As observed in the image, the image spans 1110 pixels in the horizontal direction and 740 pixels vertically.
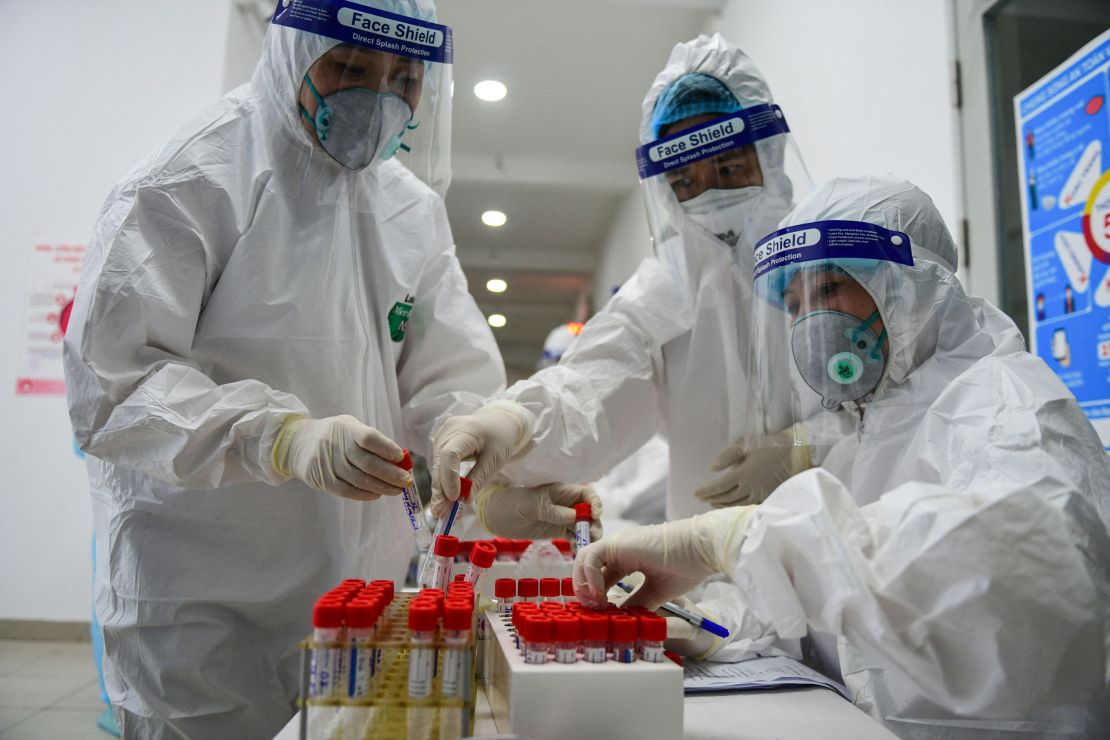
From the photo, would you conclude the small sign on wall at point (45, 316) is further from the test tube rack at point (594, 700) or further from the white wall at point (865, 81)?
the test tube rack at point (594, 700)

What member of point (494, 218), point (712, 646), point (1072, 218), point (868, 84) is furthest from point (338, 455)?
point (494, 218)

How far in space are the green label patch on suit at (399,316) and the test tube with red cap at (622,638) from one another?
90cm

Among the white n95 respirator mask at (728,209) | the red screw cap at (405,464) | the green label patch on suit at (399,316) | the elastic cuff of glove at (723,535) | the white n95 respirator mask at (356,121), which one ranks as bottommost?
the elastic cuff of glove at (723,535)

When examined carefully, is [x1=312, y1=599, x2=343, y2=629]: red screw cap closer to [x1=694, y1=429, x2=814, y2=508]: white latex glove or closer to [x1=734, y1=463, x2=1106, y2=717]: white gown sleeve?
[x1=734, y1=463, x2=1106, y2=717]: white gown sleeve

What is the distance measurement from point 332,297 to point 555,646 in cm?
82

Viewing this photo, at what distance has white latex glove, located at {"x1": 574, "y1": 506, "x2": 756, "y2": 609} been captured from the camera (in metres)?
0.89

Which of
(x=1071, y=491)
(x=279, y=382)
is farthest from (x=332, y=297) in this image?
(x=1071, y=491)

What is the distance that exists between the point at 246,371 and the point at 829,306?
98 cm

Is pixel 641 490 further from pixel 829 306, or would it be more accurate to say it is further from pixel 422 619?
pixel 422 619

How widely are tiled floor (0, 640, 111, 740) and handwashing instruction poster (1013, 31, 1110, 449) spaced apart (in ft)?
9.98

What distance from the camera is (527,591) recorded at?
112cm

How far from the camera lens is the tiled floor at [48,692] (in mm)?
2504

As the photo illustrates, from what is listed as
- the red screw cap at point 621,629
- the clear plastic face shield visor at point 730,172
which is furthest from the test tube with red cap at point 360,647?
the clear plastic face shield visor at point 730,172

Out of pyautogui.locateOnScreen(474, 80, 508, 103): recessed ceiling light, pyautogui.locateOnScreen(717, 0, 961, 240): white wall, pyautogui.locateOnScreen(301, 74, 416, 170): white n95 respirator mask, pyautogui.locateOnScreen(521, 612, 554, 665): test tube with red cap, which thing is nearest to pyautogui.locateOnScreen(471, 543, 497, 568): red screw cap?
pyautogui.locateOnScreen(521, 612, 554, 665): test tube with red cap
